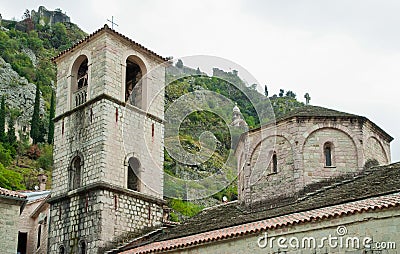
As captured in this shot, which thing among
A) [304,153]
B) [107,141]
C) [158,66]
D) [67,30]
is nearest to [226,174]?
[304,153]

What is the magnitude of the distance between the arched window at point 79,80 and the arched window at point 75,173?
258 centimetres

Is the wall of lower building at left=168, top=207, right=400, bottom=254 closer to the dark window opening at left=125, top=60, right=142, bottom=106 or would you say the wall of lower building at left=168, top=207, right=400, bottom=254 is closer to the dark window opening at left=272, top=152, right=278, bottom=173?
the dark window opening at left=272, top=152, right=278, bottom=173

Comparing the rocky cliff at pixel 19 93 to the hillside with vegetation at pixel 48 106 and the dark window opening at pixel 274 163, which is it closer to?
the hillside with vegetation at pixel 48 106

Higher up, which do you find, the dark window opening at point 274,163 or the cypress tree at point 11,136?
Answer: the cypress tree at point 11,136

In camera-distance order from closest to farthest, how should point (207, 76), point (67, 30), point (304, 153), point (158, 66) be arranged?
point (207, 76)
point (304, 153)
point (158, 66)
point (67, 30)

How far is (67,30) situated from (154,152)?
108 m

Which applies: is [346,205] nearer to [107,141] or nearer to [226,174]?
[226,174]

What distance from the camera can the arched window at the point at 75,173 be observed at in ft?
77.4

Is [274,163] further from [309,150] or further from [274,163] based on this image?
[309,150]

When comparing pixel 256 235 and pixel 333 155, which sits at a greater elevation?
pixel 333 155

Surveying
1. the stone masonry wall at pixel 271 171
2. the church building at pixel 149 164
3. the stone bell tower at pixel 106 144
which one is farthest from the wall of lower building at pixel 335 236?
the stone bell tower at pixel 106 144

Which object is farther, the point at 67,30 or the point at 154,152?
the point at 67,30

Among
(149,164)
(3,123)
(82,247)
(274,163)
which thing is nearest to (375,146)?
(274,163)

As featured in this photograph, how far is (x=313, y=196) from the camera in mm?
19469
